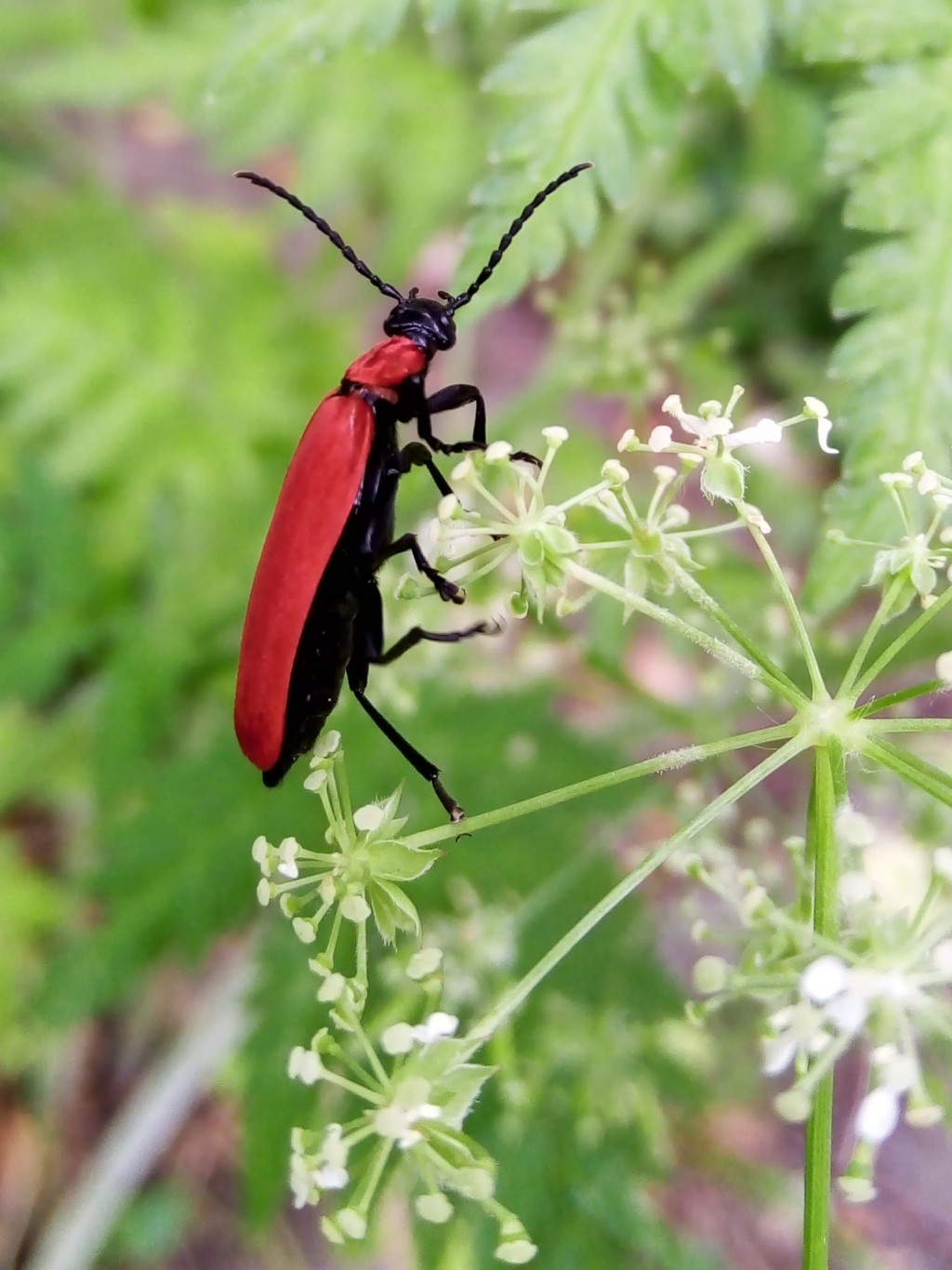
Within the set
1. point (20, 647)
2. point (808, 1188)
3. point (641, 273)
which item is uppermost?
point (641, 273)

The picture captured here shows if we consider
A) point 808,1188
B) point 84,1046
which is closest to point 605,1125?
point 808,1188

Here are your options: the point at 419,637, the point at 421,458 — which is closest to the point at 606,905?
the point at 419,637

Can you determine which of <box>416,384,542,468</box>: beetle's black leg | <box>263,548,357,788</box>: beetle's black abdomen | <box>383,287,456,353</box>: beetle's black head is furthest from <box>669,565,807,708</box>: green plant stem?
<box>383,287,456,353</box>: beetle's black head

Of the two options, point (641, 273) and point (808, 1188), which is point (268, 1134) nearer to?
point (808, 1188)

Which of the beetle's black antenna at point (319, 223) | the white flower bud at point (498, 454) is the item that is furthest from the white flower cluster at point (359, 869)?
the beetle's black antenna at point (319, 223)

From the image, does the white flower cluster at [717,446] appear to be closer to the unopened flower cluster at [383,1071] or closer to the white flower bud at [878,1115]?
the unopened flower cluster at [383,1071]

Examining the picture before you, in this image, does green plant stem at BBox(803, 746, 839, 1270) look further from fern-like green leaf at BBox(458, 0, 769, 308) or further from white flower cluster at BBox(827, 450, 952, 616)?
fern-like green leaf at BBox(458, 0, 769, 308)
